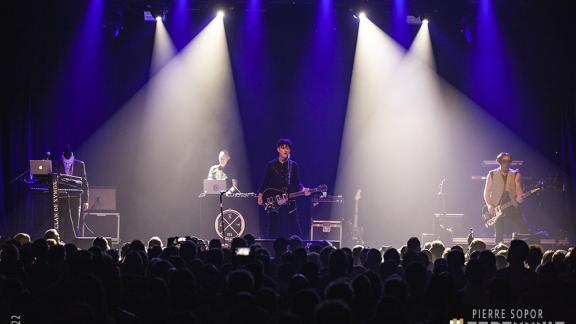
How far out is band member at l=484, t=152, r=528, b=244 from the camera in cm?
1270

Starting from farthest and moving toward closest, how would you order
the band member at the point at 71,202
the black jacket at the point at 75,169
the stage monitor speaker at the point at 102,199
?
1. the stage monitor speaker at the point at 102,199
2. the black jacket at the point at 75,169
3. the band member at the point at 71,202

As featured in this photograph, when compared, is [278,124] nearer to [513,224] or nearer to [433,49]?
[433,49]

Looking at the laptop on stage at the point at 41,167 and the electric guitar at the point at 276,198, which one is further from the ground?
the laptop on stage at the point at 41,167

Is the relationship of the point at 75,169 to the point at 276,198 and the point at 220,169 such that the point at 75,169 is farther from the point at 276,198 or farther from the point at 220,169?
the point at 276,198

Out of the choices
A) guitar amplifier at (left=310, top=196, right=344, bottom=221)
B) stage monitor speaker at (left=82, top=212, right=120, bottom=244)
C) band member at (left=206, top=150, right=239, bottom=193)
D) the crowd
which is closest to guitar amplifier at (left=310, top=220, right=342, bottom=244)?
guitar amplifier at (left=310, top=196, right=344, bottom=221)

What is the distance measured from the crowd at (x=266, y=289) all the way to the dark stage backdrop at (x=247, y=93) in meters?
9.59

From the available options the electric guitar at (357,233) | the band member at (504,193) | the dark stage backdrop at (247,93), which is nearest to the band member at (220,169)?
the dark stage backdrop at (247,93)

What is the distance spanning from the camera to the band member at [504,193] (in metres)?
12.7

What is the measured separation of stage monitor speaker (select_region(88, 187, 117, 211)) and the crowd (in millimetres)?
8914

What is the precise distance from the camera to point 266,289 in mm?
4832

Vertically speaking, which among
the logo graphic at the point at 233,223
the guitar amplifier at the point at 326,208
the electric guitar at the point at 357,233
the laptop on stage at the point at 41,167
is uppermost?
the laptop on stage at the point at 41,167

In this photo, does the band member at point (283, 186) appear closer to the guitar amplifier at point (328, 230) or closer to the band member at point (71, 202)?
the guitar amplifier at point (328, 230)

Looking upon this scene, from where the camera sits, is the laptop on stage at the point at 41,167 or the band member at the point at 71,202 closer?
the laptop on stage at the point at 41,167

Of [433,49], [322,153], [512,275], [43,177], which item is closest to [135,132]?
[322,153]
